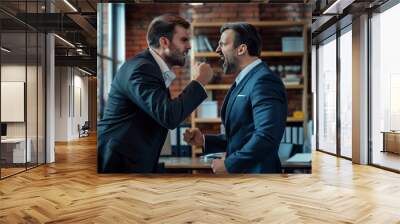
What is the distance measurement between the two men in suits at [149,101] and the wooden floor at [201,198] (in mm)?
424

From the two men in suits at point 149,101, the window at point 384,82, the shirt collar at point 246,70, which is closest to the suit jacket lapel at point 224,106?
the shirt collar at point 246,70

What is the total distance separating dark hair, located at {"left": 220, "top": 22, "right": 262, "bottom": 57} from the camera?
19.0 ft

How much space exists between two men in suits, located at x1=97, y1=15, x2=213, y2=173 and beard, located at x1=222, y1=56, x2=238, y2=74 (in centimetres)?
20

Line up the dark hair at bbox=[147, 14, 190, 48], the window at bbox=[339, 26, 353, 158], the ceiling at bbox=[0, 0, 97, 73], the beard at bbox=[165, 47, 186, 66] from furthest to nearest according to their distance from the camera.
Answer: the window at bbox=[339, 26, 353, 158] < the ceiling at bbox=[0, 0, 97, 73] < the dark hair at bbox=[147, 14, 190, 48] < the beard at bbox=[165, 47, 186, 66]

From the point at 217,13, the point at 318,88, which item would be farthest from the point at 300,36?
the point at 318,88

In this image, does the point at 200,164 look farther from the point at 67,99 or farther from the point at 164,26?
the point at 67,99

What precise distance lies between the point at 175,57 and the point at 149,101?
682mm

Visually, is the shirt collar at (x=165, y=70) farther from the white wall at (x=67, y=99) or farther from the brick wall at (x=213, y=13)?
the white wall at (x=67, y=99)

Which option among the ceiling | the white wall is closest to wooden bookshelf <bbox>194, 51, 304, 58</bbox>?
the ceiling

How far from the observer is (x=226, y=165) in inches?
227

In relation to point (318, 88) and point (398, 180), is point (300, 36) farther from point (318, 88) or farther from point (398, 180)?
point (318, 88)

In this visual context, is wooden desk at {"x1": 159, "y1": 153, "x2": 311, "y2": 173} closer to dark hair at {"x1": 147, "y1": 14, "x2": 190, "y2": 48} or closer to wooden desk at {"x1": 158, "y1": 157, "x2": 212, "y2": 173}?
wooden desk at {"x1": 158, "y1": 157, "x2": 212, "y2": 173}

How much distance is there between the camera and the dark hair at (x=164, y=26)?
5.73m

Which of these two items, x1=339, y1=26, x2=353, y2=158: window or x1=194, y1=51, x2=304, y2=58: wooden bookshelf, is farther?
x1=339, y1=26, x2=353, y2=158: window
